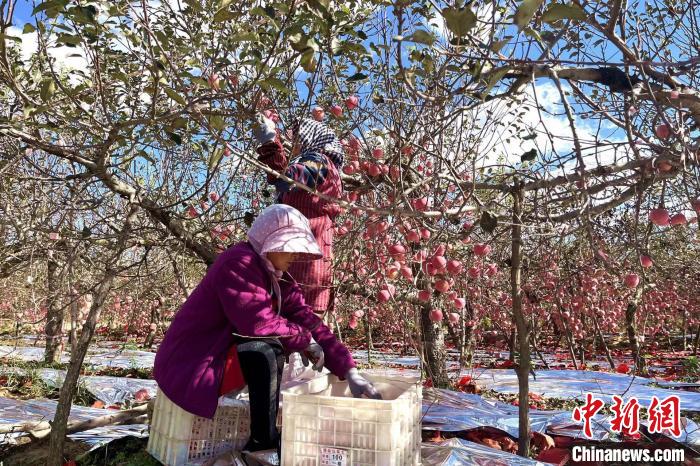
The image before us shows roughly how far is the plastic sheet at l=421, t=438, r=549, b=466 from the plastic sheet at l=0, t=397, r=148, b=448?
4.41ft

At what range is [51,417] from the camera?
10.8 ft

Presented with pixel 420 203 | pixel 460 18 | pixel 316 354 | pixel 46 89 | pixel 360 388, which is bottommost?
pixel 360 388

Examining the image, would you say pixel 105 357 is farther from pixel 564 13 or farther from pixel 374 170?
pixel 564 13

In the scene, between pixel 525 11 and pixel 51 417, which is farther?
pixel 51 417

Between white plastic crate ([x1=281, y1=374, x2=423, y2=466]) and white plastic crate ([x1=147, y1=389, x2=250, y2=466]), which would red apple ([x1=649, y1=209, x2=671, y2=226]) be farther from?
white plastic crate ([x1=147, y1=389, x2=250, y2=466])

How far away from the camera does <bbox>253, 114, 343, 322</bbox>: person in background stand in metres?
2.57

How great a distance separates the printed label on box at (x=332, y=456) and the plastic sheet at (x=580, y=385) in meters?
2.61

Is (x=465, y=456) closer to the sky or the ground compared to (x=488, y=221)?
closer to the ground

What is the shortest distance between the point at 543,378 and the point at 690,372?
82.3 inches

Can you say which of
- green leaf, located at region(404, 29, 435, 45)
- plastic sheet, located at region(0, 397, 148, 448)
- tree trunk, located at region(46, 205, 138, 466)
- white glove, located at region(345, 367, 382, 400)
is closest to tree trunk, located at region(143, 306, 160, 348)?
plastic sheet, located at region(0, 397, 148, 448)

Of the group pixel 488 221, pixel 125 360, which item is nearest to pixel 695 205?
pixel 488 221

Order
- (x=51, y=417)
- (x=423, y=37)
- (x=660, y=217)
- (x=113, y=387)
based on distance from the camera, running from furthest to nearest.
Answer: (x=113, y=387), (x=51, y=417), (x=660, y=217), (x=423, y=37)

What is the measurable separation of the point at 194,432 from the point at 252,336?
1.33 ft

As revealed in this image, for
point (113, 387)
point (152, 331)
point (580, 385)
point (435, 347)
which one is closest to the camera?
point (435, 347)
